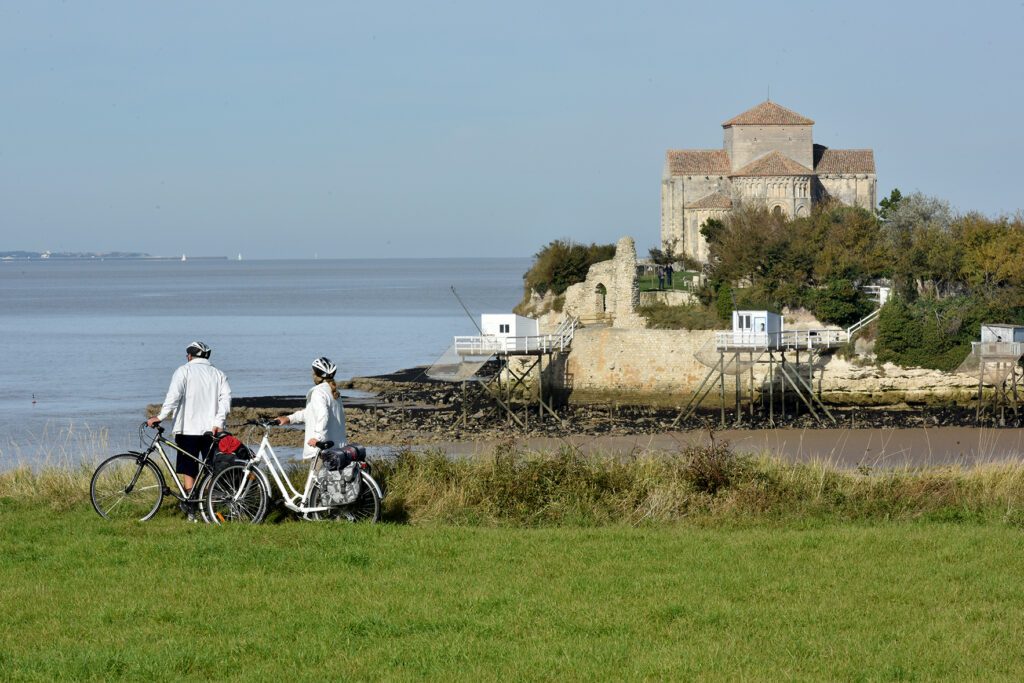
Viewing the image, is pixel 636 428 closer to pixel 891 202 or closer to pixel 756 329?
pixel 756 329

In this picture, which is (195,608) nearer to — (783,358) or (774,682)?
(774,682)

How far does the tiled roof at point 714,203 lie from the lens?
65.4 metres

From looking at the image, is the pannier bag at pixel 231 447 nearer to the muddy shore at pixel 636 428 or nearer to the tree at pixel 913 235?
the muddy shore at pixel 636 428

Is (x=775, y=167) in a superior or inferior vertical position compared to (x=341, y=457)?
superior

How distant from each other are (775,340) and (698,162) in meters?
37.5

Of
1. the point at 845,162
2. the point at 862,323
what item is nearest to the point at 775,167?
the point at 845,162

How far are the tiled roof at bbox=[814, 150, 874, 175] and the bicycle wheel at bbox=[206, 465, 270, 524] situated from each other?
215ft

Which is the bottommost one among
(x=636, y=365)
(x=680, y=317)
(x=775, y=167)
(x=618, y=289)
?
(x=636, y=365)

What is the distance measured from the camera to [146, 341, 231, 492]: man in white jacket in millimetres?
9375

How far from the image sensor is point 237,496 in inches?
358

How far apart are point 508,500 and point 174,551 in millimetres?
2797

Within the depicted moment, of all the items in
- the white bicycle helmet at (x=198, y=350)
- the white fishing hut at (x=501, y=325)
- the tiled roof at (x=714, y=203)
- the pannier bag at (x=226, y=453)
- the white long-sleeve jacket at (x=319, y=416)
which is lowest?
the pannier bag at (x=226, y=453)

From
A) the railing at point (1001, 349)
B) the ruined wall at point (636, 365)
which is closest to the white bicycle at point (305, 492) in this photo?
the railing at point (1001, 349)

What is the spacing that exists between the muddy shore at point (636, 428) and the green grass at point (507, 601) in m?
15.8
